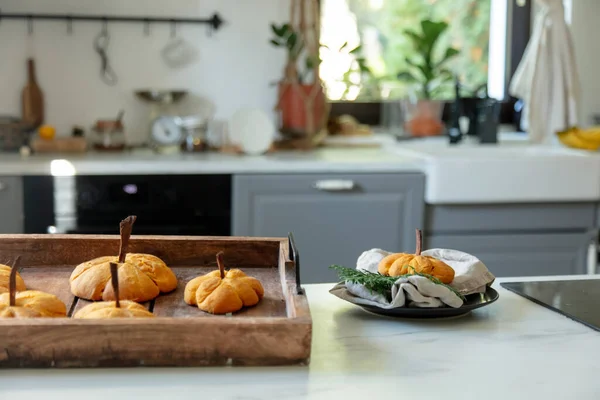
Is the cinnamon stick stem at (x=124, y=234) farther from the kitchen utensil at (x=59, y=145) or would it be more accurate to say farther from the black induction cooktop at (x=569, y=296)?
the kitchen utensil at (x=59, y=145)

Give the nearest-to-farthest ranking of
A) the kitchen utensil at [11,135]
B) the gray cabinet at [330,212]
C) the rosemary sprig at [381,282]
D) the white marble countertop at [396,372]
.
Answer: the white marble countertop at [396,372] → the rosemary sprig at [381,282] → the gray cabinet at [330,212] → the kitchen utensil at [11,135]

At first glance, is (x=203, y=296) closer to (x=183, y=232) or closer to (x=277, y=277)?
(x=277, y=277)

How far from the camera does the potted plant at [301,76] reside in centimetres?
310

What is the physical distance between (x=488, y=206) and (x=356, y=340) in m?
1.84

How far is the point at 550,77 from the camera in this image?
3.28 metres

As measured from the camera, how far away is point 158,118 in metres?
3.08

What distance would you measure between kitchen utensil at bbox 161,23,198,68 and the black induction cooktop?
6.94 feet

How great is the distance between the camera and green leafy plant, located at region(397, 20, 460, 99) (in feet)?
10.9

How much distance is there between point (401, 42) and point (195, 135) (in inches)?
45.4

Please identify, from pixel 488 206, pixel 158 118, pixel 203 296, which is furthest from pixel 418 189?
pixel 203 296

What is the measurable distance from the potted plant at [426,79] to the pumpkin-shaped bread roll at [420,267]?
2.23m

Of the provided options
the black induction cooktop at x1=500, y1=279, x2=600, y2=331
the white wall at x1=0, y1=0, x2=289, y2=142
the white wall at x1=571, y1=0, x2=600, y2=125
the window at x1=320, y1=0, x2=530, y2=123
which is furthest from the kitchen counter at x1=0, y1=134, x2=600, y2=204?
the black induction cooktop at x1=500, y1=279, x2=600, y2=331

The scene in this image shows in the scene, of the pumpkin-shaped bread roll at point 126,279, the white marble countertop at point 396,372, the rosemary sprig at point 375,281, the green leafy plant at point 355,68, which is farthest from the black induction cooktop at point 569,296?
the green leafy plant at point 355,68

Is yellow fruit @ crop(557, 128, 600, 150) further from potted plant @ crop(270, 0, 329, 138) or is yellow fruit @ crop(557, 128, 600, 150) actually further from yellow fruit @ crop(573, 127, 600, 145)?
potted plant @ crop(270, 0, 329, 138)
